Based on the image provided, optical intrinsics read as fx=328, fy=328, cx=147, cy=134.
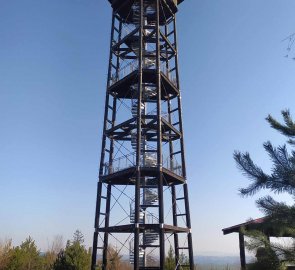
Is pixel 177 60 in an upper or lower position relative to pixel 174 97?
upper

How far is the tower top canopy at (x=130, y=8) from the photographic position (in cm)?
2405

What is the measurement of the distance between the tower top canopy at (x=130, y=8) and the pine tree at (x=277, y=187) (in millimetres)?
20785

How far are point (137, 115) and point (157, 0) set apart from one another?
356 inches

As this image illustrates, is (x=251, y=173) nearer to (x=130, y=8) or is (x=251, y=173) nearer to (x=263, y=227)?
(x=263, y=227)

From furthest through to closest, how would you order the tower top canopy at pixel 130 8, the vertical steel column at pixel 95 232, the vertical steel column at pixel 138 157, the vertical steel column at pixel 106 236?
the tower top canopy at pixel 130 8 < the vertical steel column at pixel 106 236 < the vertical steel column at pixel 95 232 < the vertical steel column at pixel 138 157

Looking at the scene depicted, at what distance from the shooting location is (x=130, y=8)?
24.3 metres

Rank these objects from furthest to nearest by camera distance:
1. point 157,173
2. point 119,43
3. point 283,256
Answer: point 119,43, point 157,173, point 283,256

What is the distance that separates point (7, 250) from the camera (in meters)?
27.8

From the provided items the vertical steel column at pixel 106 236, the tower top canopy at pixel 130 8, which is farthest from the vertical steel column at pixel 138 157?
the vertical steel column at pixel 106 236

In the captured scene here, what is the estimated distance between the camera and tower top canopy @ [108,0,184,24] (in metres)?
24.0

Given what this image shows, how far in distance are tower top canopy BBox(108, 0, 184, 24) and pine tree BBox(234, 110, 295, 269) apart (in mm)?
20785

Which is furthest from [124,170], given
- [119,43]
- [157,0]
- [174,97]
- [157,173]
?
[157,0]

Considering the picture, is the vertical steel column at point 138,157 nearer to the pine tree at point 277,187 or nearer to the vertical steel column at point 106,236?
the vertical steel column at point 106,236

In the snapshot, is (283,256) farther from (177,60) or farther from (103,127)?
(177,60)
